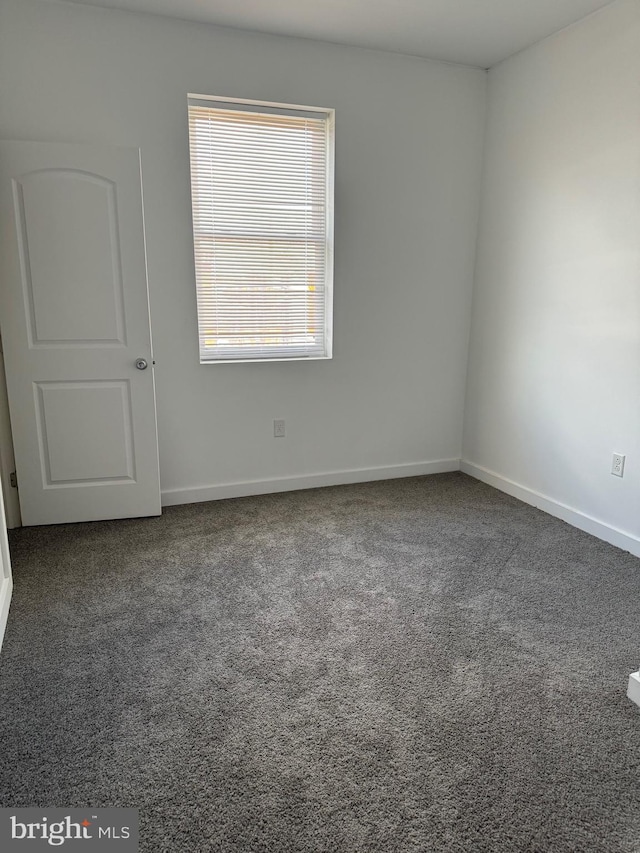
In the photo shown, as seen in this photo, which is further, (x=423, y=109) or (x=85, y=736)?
(x=423, y=109)

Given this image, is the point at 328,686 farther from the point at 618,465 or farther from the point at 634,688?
the point at 618,465

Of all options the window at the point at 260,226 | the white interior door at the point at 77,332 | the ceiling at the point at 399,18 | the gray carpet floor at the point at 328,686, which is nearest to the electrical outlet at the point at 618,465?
→ the gray carpet floor at the point at 328,686

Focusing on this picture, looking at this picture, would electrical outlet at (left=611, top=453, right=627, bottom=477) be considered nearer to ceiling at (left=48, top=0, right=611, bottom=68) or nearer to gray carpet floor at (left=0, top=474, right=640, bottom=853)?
gray carpet floor at (left=0, top=474, right=640, bottom=853)

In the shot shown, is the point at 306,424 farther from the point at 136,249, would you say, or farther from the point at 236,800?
the point at 236,800

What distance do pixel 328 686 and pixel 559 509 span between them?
83.3 inches

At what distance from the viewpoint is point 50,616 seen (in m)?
2.35

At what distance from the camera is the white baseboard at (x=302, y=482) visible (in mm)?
3621

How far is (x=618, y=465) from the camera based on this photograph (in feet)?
9.90

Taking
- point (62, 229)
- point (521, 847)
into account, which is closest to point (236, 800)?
point (521, 847)

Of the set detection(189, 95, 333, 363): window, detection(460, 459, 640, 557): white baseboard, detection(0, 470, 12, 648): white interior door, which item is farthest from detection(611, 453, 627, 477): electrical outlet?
detection(0, 470, 12, 648): white interior door

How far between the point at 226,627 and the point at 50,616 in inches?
30.0

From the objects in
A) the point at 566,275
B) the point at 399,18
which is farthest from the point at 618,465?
the point at 399,18

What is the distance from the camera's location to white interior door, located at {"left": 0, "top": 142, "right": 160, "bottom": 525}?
2908 millimetres

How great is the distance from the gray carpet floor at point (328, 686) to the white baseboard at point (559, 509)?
0.09 m
